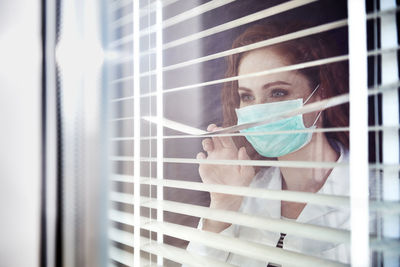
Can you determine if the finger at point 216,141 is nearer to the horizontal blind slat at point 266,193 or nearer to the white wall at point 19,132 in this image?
the horizontal blind slat at point 266,193

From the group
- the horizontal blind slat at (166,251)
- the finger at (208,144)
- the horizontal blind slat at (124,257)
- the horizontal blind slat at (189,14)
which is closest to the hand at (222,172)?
the finger at (208,144)

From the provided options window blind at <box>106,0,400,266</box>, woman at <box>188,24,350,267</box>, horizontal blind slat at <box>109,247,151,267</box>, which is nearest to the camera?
window blind at <box>106,0,400,266</box>

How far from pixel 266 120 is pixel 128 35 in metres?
0.48

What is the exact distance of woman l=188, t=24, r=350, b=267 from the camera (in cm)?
66

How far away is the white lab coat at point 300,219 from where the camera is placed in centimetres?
65

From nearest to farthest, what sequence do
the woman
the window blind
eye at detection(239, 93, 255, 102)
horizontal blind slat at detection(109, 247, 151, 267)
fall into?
the window blind
the woman
eye at detection(239, 93, 255, 102)
horizontal blind slat at detection(109, 247, 151, 267)

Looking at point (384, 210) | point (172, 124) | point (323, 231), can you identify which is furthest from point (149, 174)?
point (384, 210)

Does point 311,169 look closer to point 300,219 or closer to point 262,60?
point 300,219

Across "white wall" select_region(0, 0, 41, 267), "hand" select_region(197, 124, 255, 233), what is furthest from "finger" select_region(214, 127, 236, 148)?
"white wall" select_region(0, 0, 41, 267)

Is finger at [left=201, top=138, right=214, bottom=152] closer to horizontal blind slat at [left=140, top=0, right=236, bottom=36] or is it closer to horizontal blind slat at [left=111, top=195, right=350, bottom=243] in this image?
horizontal blind slat at [left=111, top=195, right=350, bottom=243]

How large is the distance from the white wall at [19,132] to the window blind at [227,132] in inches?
7.1

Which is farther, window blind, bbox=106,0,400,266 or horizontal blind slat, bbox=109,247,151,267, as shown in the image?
horizontal blind slat, bbox=109,247,151,267

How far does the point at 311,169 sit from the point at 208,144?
317 millimetres

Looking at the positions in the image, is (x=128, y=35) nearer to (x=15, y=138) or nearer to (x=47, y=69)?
(x=47, y=69)
